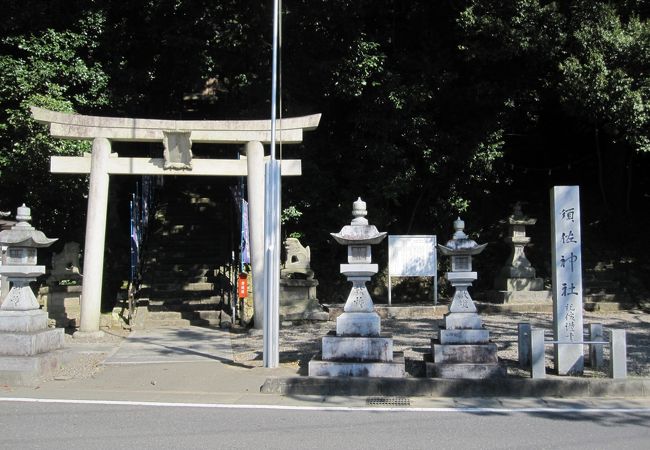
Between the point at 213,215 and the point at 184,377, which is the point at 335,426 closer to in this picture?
the point at 184,377

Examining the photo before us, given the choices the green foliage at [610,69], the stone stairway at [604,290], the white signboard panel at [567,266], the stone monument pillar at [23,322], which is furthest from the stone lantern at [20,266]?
the stone stairway at [604,290]

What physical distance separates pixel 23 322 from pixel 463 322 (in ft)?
22.1

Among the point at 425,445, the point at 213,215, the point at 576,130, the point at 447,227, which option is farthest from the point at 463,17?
the point at 425,445

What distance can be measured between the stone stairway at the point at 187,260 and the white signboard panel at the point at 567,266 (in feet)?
26.1

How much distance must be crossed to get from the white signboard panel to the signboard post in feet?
21.0

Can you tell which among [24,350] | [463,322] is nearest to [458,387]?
[463,322]

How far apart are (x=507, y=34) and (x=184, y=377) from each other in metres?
11.5

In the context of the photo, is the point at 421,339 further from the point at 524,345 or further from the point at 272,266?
the point at 272,266

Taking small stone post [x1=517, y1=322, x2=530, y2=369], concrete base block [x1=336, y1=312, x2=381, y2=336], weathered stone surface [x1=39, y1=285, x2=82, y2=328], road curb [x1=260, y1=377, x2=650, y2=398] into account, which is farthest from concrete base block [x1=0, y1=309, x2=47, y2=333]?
small stone post [x1=517, y1=322, x2=530, y2=369]

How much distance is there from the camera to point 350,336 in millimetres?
8391

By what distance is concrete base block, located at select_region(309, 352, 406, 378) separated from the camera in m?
8.15

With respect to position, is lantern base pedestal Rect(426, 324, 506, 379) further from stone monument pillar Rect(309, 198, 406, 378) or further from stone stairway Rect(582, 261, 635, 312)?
stone stairway Rect(582, 261, 635, 312)

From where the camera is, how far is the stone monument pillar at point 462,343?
26.5 ft

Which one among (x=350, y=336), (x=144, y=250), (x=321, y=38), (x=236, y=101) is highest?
(x=321, y=38)
